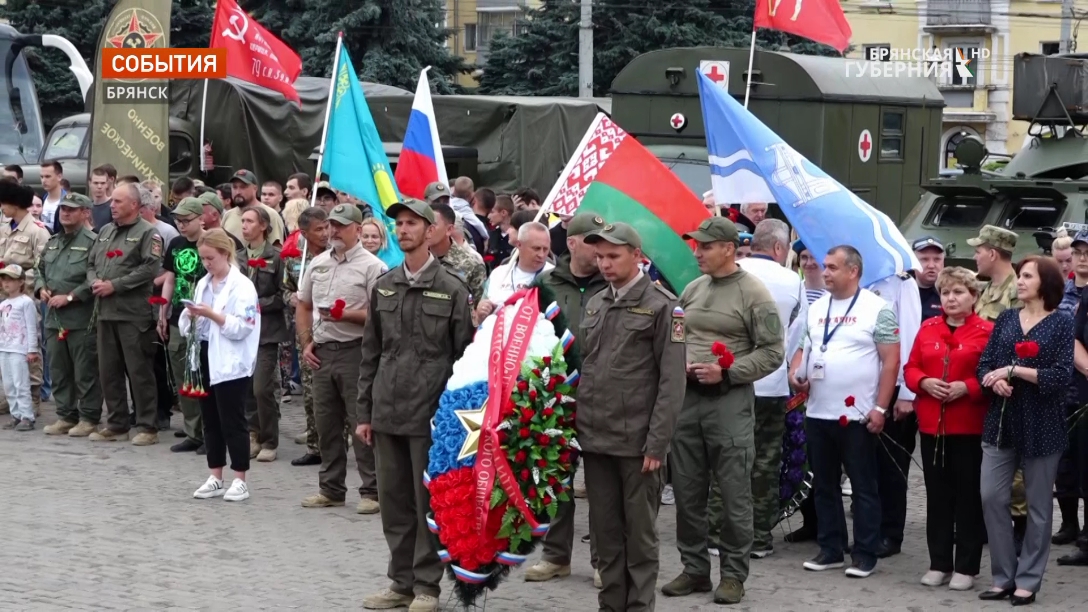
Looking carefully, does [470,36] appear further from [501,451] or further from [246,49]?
[501,451]

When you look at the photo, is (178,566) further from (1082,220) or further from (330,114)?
(1082,220)

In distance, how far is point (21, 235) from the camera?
13758 millimetres

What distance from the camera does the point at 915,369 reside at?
834 cm

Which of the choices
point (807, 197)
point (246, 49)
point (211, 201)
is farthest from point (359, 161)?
point (246, 49)

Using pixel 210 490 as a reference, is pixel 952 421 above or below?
above

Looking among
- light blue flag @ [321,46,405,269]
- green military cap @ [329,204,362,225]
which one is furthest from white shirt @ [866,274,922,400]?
light blue flag @ [321,46,405,269]

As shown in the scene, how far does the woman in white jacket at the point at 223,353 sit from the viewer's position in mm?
10180

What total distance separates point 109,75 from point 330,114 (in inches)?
187

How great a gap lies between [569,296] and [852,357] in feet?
5.23

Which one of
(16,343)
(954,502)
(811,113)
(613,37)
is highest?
(613,37)

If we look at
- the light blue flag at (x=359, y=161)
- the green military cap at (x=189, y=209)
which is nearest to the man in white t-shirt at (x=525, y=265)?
the light blue flag at (x=359, y=161)

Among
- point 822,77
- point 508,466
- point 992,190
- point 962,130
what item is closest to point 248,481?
point 508,466

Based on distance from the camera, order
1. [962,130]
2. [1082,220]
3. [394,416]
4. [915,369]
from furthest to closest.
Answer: [962,130] → [1082,220] → [915,369] → [394,416]

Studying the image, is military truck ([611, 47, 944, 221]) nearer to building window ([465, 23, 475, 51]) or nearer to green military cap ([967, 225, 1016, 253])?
green military cap ([967, 225, 1016, 253])
